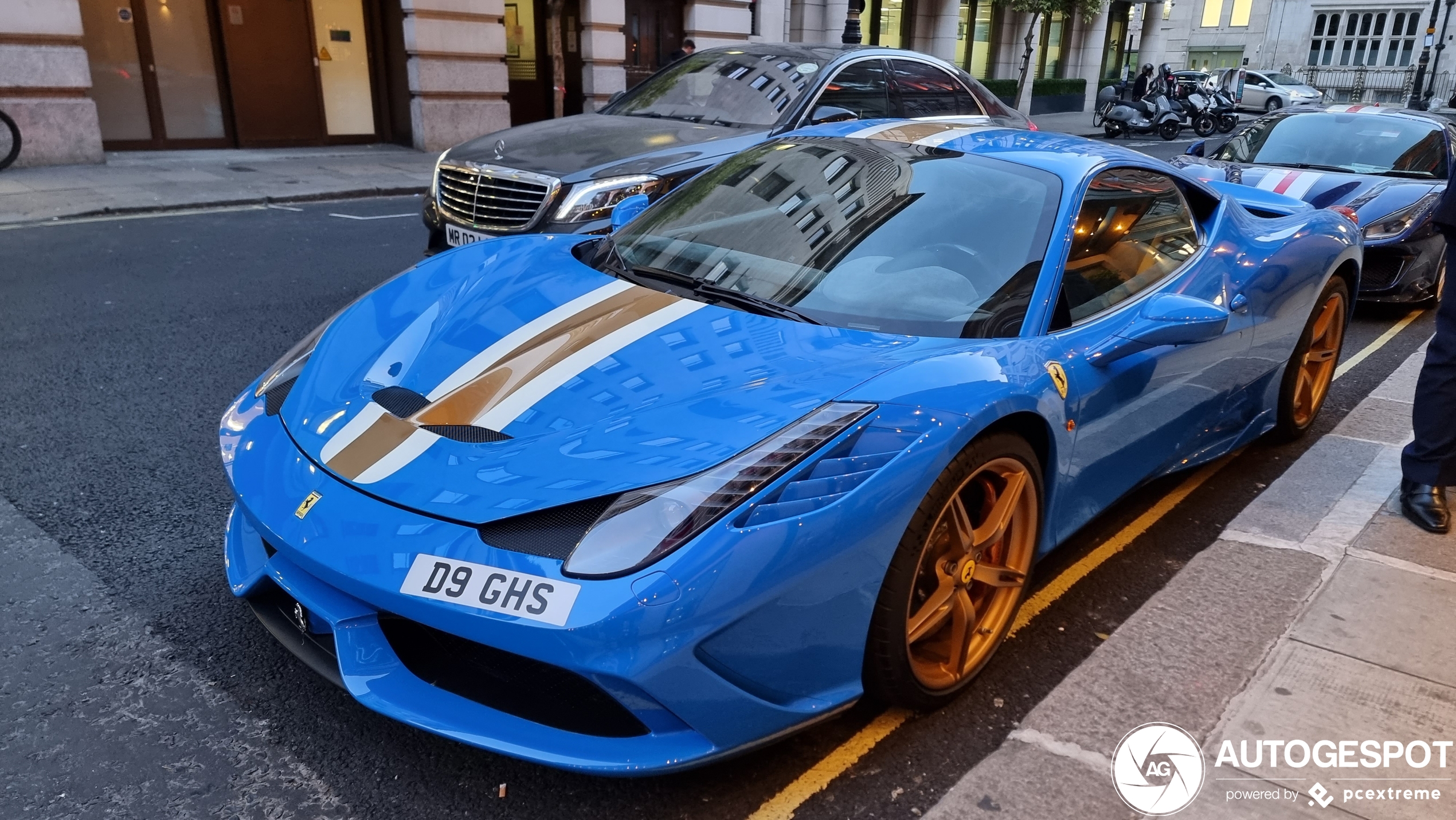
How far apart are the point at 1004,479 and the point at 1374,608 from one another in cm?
143

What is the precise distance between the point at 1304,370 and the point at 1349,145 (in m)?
4.45

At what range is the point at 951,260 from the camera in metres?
2.93

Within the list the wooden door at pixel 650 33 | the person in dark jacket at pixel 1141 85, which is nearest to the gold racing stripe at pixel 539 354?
the wooden door at pixel 650 33

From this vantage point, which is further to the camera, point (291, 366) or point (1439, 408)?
point (1439, 408)

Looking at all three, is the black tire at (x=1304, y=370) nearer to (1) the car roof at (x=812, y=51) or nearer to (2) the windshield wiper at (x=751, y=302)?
(2) the windshield wiper at (x=751, y=302)

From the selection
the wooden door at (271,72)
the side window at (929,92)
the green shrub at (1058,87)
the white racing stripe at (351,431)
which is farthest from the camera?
the green shrub at (1058,87)

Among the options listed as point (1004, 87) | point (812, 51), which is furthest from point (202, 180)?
point (1004, 87)

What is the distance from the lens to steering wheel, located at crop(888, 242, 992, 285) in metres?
2.89

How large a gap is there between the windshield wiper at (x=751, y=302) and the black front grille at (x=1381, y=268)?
5821 millimetres

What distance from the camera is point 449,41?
15.0m

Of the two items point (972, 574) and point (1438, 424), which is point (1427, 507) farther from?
point (972, 574)

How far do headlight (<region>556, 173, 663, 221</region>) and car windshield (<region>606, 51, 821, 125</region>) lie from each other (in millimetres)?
1233

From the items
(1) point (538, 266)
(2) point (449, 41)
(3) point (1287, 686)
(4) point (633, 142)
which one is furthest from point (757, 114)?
(2) point (449, 41)

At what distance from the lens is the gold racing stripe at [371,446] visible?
226cm
